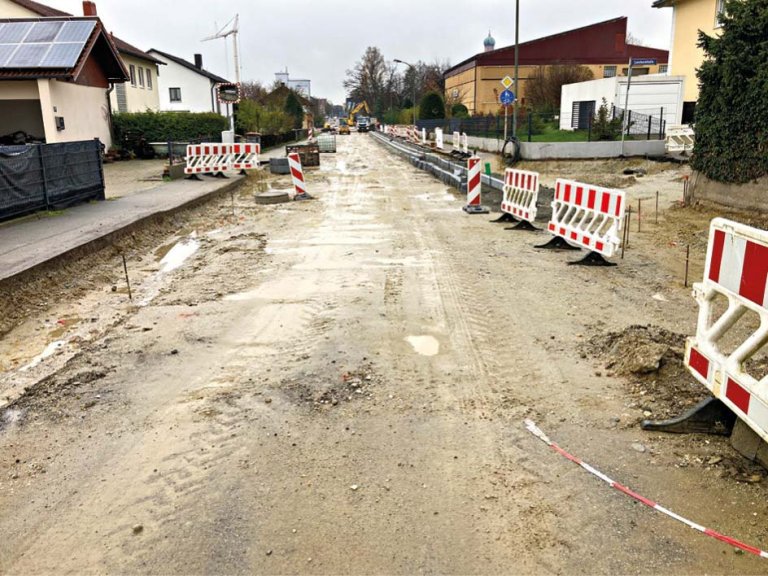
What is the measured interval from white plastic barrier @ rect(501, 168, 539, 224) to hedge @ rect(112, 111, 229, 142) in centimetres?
2570

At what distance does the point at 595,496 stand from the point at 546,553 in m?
0.61

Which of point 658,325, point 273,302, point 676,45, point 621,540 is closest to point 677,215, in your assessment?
point 658,325

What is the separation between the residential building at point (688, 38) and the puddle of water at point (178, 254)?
26751mm

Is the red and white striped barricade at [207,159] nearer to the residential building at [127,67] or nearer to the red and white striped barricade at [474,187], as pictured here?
the red and white striped barricade at [474,187]

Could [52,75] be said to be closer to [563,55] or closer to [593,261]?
[593,261]

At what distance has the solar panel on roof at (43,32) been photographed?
27.0 m

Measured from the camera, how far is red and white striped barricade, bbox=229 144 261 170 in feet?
81.7

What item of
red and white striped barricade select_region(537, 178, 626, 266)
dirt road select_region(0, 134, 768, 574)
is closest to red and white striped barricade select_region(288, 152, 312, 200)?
red and white striped barricade select_region(537, 178, 626, 266)

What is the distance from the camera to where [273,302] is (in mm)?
7855

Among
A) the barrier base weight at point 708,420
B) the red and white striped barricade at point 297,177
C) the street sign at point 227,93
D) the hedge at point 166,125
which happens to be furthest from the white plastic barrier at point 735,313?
the street sign at point 227,93

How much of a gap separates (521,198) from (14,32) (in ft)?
81.2

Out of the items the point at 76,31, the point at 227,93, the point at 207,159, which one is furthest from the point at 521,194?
the point at 227,93

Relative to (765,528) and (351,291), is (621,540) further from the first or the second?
(351,291)

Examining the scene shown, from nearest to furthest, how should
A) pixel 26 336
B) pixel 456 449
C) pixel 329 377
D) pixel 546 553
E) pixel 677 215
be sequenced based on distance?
pixel 546 553, pixel 456 449, pixel 329 377, pixel 26 336, pixel 677 215
